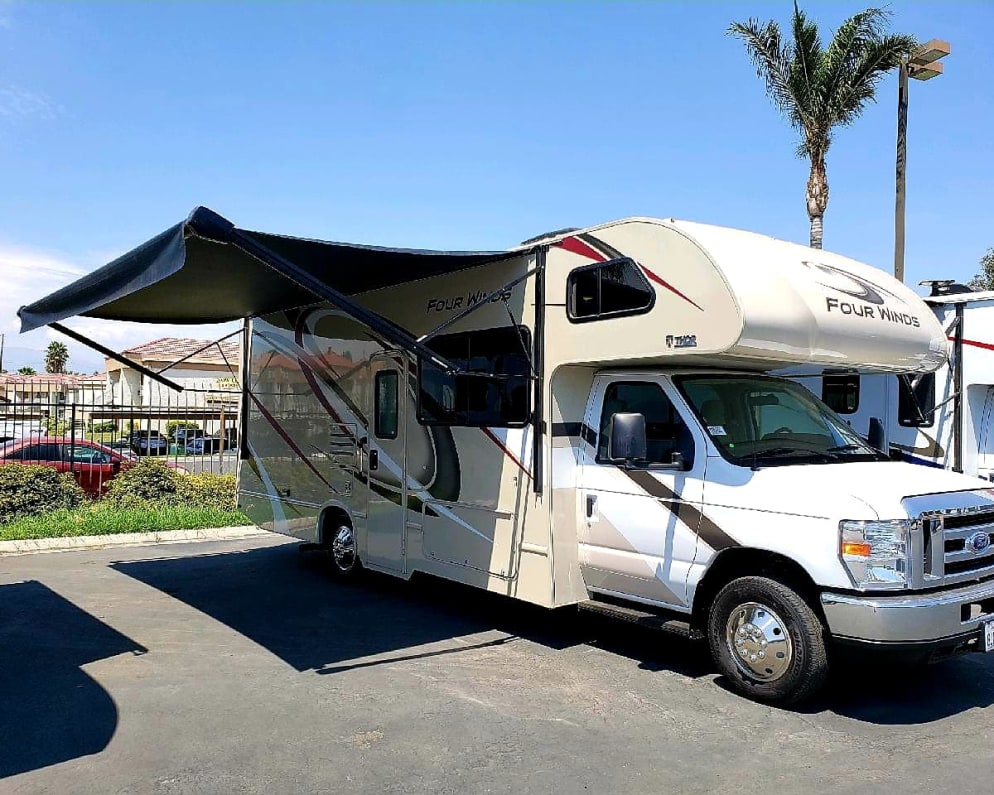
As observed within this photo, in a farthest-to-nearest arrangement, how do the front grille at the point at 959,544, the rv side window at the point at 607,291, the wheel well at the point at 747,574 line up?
the rv side window at the point at 607,291 → the wheel well at the point at 747,574 → the front grille at the point at 959,544

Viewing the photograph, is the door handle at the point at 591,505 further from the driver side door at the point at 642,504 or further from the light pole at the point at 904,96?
the light pole at the point at 904,96

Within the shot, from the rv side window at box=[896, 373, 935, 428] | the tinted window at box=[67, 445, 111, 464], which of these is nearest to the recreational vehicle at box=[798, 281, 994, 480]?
the rv side window at box=[896, 373, 935, 428]

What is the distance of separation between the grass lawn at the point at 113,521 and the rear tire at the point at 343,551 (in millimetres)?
2291

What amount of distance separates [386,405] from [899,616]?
4886 millimetres

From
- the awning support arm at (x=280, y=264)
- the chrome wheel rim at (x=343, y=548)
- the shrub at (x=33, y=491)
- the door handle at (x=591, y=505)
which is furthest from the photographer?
the shrub at (x=33, y=491)

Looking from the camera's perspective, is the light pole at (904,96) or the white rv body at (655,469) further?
the light pole at (904,96)

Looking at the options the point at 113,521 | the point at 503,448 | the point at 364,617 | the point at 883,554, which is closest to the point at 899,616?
the point at 883,554

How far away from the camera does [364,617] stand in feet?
25.4

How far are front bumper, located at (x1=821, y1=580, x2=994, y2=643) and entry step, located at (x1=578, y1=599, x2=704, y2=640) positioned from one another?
0.99 meters

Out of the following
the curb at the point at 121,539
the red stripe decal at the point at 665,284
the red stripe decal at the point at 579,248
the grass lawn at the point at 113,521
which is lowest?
the curb at the point at 121,539

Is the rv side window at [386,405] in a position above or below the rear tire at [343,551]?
above

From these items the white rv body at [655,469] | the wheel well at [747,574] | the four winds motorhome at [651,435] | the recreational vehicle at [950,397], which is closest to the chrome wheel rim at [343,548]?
the white rv body at [655,469]

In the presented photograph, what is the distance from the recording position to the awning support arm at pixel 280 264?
5438 mm

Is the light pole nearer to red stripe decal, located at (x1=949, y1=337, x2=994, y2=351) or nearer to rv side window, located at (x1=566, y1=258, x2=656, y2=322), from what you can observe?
red stripe decal, located at (x1=949, y1=337, x2=994, y2=351)
